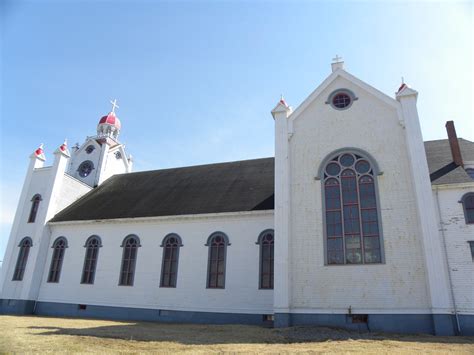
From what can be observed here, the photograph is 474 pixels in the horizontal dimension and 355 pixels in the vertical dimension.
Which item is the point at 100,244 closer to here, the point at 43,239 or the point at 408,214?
the point at 43,239

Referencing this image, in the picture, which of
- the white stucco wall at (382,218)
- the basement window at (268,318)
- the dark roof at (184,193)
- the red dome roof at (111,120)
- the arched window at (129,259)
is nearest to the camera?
the white stucco wall at (382,218)

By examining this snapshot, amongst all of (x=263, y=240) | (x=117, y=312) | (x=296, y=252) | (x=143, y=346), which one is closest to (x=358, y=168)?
(x=296, y=252)

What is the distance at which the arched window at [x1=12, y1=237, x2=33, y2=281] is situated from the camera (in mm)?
26016

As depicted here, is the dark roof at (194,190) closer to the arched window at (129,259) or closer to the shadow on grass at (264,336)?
the arched window at (129,259)

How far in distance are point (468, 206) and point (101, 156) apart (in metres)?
29.9

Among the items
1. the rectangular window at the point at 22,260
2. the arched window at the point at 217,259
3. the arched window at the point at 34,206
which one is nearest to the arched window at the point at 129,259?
the arched window at the point at 217,259

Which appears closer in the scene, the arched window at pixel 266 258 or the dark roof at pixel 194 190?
the arched window at pixel 266 258

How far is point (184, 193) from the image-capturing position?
84.6 ft

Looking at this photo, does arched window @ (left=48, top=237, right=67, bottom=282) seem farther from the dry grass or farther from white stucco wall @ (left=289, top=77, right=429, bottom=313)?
white stucco wall @ (left=289, top=77, right=429, bottom=313)

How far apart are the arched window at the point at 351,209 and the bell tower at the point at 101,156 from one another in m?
23.4

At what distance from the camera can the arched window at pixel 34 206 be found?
90.6 ft

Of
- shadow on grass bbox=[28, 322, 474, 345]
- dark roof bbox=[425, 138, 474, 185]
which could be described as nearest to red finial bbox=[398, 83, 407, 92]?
dark roof bbox=[425, 138, 474, 185]

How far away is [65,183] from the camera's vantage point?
2914 cm

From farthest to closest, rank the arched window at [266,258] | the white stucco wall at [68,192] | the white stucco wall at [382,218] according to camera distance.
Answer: the white stucco wall at [68,192] < the arched window at [266,258] < the white stucco wall at [382,218]
